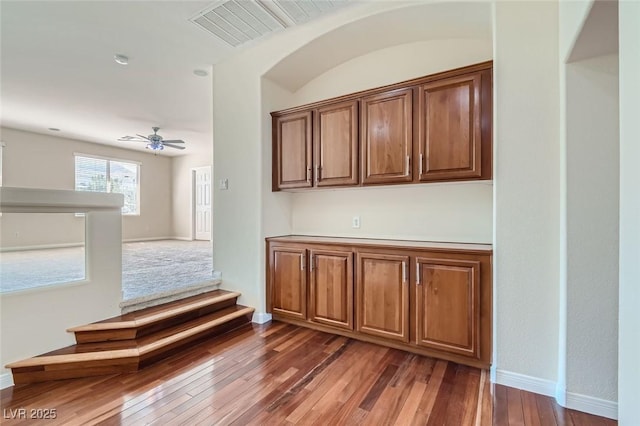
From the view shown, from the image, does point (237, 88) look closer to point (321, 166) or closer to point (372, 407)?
point (321, 166)

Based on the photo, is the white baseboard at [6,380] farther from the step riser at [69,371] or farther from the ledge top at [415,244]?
Result: the ledge top at [415,244]

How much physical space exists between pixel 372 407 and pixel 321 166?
7.17 feet

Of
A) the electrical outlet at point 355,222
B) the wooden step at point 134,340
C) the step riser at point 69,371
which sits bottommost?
the step riser at point 69,371

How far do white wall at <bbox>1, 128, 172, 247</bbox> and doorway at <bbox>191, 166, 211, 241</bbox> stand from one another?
1.09 metres

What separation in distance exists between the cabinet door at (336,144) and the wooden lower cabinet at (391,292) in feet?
2.29

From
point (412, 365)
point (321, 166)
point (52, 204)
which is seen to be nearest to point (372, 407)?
point (412, 365)

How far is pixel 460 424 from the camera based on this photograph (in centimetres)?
168

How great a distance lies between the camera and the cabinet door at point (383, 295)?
8.35ft

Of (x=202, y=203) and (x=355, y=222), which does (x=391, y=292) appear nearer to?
(x=355, y=222)

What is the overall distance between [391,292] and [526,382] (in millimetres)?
1097

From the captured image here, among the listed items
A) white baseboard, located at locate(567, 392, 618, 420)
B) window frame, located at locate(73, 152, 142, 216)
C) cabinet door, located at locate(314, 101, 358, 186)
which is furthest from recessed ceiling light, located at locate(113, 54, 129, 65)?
white baseboard, located at locate(567, 392, 618, 420)

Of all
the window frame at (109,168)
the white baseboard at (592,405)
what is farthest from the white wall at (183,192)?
the white baseboard at (592,405)

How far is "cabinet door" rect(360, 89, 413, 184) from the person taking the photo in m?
2.64

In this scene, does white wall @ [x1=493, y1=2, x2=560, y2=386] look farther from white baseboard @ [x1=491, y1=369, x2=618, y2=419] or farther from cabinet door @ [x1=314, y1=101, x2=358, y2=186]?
cabinet door @ [x1=314, y1=101, x2=358, y2=186]
